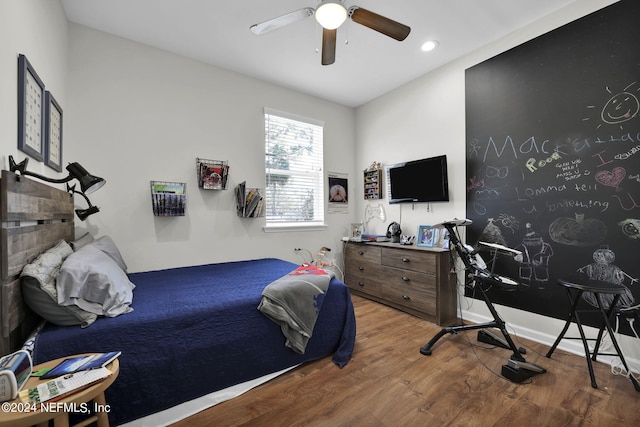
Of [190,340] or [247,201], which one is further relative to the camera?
[247,201]

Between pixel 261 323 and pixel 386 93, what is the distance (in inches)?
132

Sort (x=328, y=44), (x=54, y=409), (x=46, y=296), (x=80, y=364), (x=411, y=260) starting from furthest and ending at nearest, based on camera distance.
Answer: (x=411, y=260)
(x=328, y=44)
(x=46, y=296)
(x=80, y=364)
(x=54, y=409)

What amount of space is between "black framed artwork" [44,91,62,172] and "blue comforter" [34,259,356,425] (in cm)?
106

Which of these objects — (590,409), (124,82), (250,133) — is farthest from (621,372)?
(124,82)

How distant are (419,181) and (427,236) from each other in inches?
25.8

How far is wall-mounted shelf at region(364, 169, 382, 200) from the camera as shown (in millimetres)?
3820

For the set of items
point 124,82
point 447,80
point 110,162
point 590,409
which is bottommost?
point 590,409

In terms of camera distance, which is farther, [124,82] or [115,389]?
[124,82]

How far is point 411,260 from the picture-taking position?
2.94 m

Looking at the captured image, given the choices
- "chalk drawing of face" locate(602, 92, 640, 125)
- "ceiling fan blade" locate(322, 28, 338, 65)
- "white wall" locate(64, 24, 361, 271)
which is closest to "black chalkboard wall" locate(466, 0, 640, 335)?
"chalk drawing of face" locate(602, 92, 640, 125)

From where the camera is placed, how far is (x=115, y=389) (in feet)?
4.44

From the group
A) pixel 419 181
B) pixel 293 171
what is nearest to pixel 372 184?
pixel 419 181

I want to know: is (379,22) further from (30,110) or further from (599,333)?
(599,333)

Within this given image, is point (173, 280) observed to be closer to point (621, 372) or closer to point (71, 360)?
point (71, 360)
